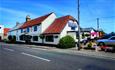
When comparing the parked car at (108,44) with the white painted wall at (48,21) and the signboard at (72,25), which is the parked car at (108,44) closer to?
the signboard at (72,25)

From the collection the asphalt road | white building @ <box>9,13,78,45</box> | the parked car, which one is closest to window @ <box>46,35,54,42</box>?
white building @ <box>9,13,78,45</box>

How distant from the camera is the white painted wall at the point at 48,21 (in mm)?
42259

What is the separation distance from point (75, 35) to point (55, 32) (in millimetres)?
4477

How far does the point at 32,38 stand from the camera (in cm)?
4697

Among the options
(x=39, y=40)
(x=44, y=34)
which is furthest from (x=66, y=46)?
(x=39, y=40)

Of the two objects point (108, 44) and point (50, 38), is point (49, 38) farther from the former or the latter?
point (108, 44)

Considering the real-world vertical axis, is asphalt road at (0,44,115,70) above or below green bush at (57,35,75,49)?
below

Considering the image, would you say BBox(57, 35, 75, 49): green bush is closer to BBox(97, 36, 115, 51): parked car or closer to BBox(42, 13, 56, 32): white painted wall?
BBox(97, 36, 115, 51): parked car

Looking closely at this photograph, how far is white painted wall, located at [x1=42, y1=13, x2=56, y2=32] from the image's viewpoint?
4226cm

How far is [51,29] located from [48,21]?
14.5 feet

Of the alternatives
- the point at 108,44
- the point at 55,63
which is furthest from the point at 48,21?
the point at 55,63

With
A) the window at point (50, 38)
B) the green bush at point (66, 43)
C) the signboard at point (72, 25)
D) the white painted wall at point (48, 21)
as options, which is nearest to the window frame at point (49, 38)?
the window at point (50, 38)

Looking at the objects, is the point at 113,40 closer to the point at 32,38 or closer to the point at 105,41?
the point at 105,41

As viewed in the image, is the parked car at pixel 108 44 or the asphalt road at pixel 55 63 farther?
the parked car at pixel 108 44
